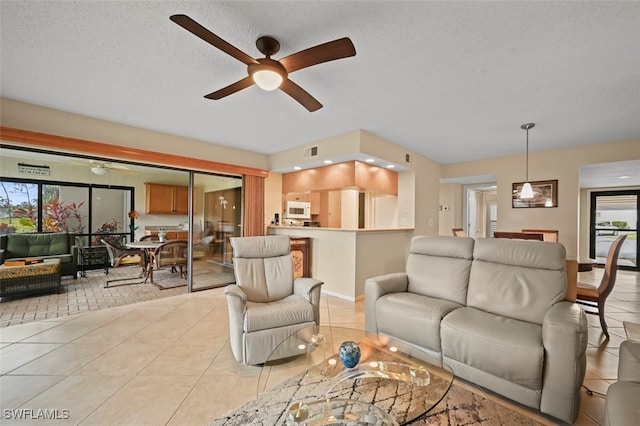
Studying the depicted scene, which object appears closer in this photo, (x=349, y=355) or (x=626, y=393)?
(x=626, y=393)

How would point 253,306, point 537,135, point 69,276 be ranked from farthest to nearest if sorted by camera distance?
1. point 69,276
2. point 537,135
3. point 253,306

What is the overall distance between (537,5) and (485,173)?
4.44 m

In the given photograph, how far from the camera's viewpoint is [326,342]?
189 centimetres

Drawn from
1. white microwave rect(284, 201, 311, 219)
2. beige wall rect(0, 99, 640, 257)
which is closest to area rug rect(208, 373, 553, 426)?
beige wall rect(0, 99, 640, 257)

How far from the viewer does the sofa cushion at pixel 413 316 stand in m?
2.03

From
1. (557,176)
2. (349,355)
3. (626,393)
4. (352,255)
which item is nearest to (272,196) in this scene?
(352,255)

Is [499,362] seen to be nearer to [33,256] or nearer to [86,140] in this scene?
[86,140]

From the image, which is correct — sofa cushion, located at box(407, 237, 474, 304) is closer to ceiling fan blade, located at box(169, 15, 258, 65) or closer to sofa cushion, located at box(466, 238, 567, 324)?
sofa cushion, located at box(466, 238, 567, 324)

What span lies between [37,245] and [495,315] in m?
6.78

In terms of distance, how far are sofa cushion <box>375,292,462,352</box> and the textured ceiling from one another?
198cm

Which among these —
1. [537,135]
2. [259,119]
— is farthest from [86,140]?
[537,135]

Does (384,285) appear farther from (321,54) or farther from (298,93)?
(321,54)

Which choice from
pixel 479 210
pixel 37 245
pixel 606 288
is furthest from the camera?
pixel 479 210

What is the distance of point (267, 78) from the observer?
1.81 m
